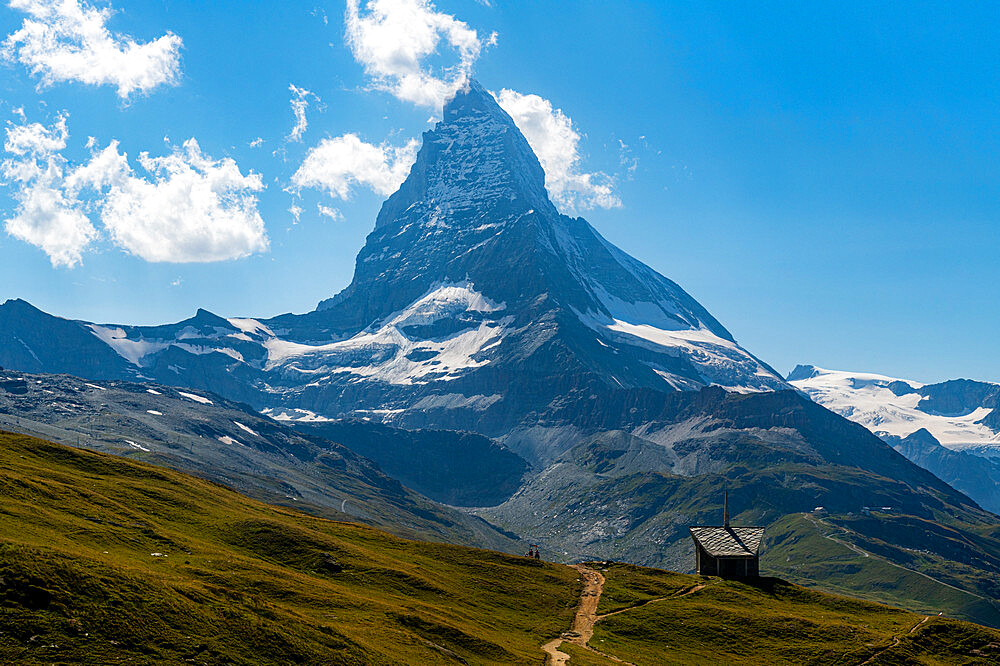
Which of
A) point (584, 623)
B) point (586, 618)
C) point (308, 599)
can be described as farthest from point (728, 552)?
point (308, 599)

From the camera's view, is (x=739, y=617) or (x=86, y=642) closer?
(x=86, y=642)

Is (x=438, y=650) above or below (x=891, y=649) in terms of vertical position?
below

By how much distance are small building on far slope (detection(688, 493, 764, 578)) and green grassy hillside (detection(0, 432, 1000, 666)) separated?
3.39 meters

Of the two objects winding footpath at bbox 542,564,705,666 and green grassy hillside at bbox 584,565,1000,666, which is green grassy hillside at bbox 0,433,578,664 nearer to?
winding footpath at bbox 542,564,705,666

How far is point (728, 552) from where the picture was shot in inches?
4439

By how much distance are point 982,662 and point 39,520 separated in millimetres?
91223

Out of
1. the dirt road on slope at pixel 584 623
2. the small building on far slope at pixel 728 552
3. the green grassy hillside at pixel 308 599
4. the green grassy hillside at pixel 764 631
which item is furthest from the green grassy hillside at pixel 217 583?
the small building on far slope at pixel 728 552

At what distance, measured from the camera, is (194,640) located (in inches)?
2175

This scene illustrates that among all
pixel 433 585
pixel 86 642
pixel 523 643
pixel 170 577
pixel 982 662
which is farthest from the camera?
pixel 433 585

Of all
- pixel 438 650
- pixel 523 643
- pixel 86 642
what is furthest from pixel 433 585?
pixel 86 642

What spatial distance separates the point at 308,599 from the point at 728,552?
61.3m

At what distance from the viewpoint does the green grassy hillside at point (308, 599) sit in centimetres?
5453

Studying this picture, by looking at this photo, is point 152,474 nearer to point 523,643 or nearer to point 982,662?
point 523,643

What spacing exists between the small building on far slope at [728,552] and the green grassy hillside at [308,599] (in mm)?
3389
